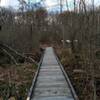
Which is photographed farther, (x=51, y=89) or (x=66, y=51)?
(x=66, y=51)

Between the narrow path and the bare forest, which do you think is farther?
the bare forest

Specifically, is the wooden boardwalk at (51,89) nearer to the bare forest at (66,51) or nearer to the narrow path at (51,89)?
the narrow path at (51,89)

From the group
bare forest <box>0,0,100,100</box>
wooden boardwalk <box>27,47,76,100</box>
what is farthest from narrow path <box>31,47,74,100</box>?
bare forest <box>0,0,100,100</box>

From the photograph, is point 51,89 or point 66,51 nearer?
point 51,89

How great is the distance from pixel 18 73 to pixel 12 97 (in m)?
6.22

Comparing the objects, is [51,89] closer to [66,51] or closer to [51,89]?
[51,89]

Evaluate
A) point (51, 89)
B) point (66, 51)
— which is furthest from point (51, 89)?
point (66, 51)

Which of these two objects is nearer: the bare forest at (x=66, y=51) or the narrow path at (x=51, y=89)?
the narrow path at (x=51, y=89)

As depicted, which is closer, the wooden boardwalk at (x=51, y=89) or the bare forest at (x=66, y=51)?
the wooden boardwalk at (x=51, y=89)

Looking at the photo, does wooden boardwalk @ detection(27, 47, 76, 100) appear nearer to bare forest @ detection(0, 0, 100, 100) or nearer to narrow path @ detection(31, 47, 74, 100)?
narrow path @ detection(31, 47, 74, 100)

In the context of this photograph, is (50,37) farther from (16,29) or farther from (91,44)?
(91,44)

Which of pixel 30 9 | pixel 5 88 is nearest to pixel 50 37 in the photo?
pixel 30 9

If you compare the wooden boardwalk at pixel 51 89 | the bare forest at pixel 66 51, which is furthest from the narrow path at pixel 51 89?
the bare forest at pixel 66 51

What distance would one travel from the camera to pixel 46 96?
34.2 feet
